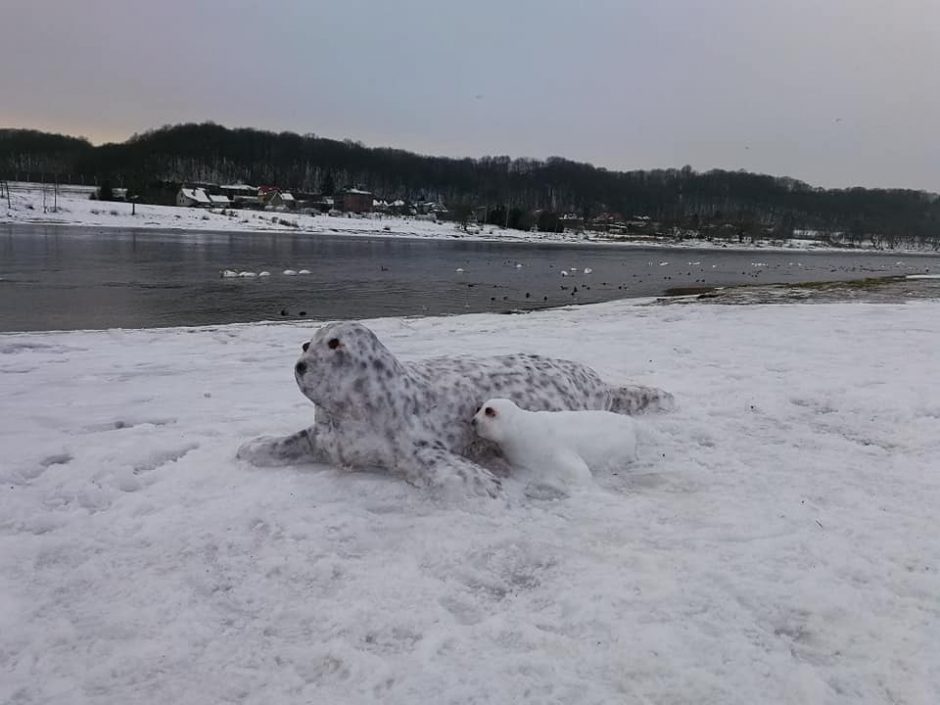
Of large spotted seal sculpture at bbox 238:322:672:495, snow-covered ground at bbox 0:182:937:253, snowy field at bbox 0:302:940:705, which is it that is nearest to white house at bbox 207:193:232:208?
snow-covered ground at bbox 0:182:937:253

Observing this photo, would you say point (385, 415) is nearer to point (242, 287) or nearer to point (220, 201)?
point (242, 287)

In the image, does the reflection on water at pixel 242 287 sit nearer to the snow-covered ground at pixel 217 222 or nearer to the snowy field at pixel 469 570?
the snowy field at pixel 469 570

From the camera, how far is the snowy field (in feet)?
8.39

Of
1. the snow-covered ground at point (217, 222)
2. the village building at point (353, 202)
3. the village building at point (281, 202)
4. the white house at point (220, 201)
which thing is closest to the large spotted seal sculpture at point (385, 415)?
the snow-covered ground at point (217, 222)

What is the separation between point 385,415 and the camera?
4.48 m

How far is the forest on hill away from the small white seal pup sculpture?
5770 inches

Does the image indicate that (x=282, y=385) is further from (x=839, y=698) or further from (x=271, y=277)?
(x=271, y=277)

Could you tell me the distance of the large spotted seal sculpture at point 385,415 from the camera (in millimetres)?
4301

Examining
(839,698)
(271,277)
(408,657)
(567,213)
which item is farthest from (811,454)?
(567,213)

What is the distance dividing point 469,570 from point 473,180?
188655 mm

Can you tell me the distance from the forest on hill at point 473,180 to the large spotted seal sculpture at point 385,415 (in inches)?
5767

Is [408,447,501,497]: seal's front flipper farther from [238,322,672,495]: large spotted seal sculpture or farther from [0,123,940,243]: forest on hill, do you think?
[0,123,940,243]: forest on hill

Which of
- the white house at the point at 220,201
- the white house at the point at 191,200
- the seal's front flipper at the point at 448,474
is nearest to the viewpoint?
the seal's front flipper at the point at 448,474

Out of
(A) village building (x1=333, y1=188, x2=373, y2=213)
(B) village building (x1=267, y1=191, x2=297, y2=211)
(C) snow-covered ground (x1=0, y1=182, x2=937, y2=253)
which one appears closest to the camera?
(C) snow-covered ground (x1=0, y1=182, x2=937, y2=253)
